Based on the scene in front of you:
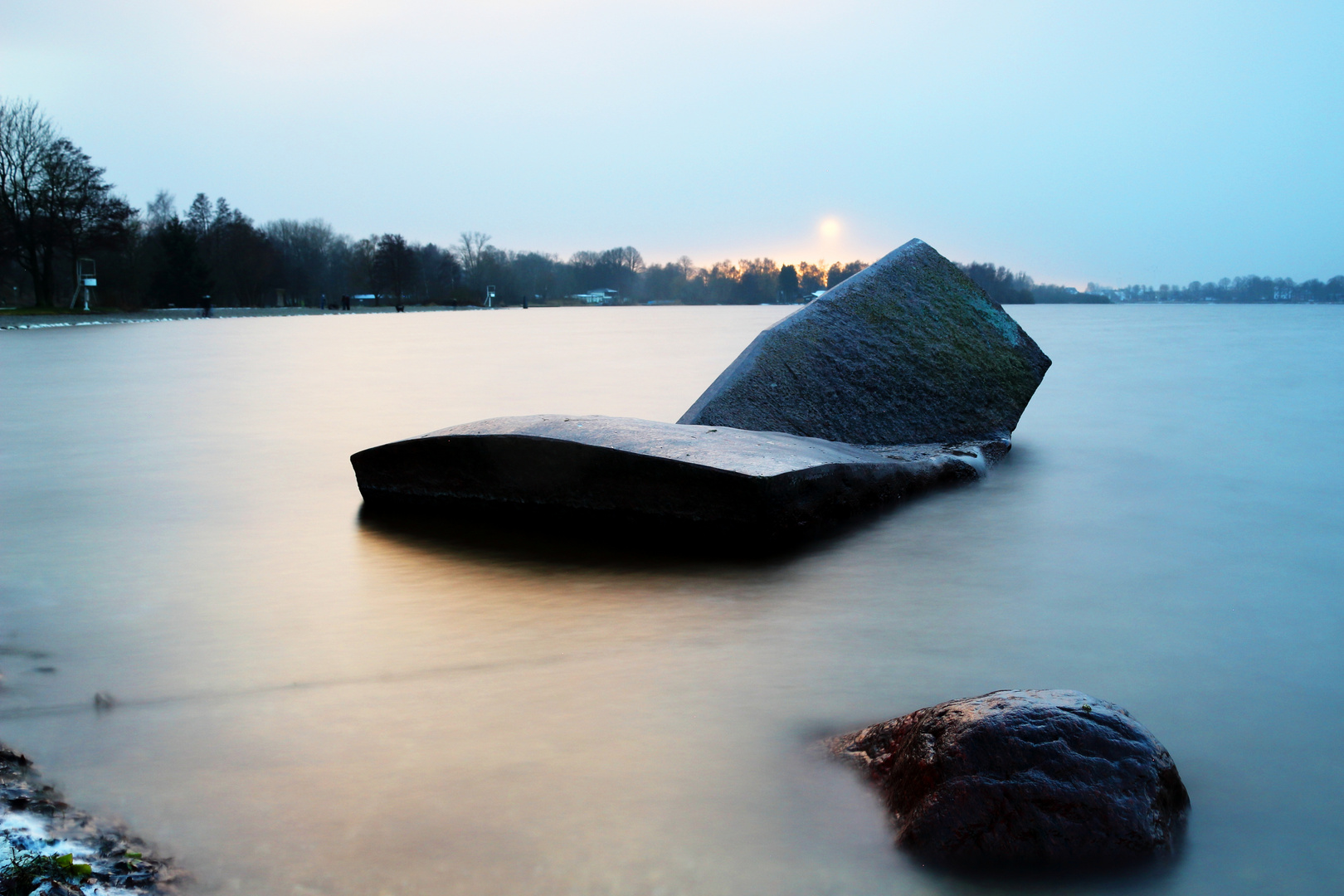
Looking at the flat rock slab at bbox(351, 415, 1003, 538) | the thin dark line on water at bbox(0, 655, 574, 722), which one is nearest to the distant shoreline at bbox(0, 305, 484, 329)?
the flat rock slab at bbox(351, 415, 1003, 538)

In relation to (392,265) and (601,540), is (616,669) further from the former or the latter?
(392,265)

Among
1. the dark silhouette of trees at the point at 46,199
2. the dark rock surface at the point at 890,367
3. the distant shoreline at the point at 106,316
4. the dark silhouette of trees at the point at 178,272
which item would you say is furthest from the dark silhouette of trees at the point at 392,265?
the dark rock surface at the point at 890,367

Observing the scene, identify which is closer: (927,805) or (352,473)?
(927,805)

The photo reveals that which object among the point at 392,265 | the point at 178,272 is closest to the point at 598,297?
the point at 392,265

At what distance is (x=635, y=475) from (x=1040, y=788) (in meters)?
3.21

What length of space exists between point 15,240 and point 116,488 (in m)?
45.8

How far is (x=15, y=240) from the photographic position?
44.4 metres

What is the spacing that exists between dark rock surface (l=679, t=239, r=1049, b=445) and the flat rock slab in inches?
35.1

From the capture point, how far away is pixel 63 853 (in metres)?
2.29

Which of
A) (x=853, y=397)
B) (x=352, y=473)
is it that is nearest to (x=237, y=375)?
(x=352, y=473)

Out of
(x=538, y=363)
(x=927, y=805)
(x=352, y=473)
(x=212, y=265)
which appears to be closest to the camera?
(x=927, y=805)

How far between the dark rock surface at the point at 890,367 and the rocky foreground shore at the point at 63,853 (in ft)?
16.7

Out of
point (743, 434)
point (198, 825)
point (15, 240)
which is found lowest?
point (198, 825)

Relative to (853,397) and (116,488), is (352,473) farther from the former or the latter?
(853,397)
